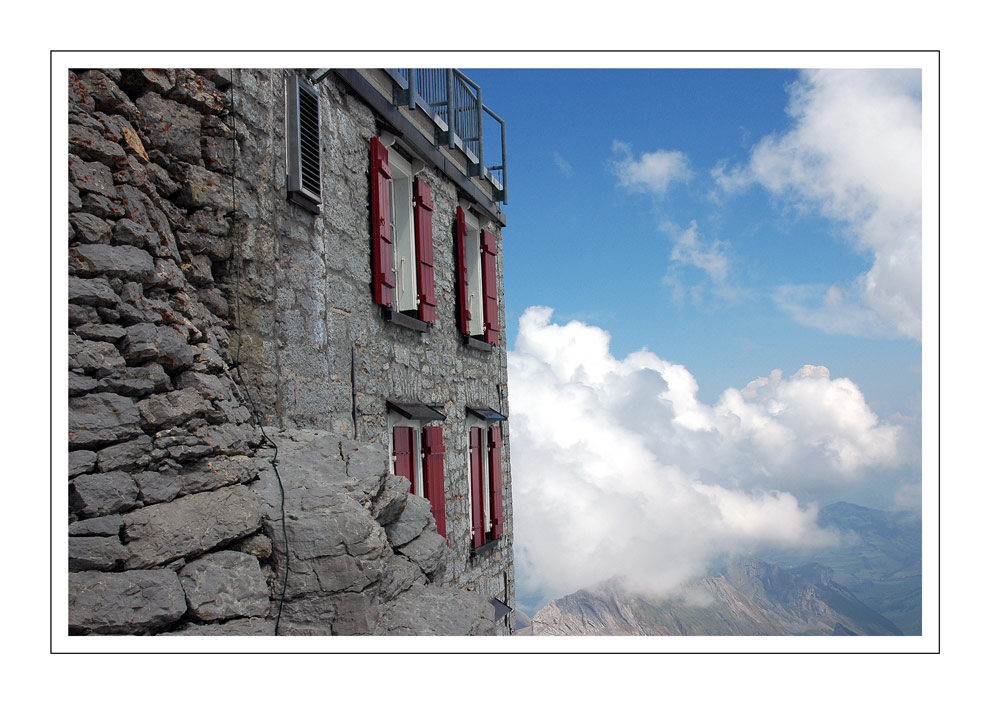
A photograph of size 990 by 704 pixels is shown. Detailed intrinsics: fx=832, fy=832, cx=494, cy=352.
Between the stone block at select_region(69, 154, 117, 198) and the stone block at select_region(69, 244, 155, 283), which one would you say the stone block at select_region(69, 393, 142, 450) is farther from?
the stone block at select_region(69, 154, 117, 198)

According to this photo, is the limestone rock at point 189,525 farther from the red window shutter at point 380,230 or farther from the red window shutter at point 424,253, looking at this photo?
the red window shutter at point 424,253

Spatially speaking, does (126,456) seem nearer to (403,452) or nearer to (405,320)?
(403,452)

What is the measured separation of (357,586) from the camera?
13.7 feet

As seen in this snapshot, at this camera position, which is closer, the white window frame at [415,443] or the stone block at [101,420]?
the stone block at [101,420]

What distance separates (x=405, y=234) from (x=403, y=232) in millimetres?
26

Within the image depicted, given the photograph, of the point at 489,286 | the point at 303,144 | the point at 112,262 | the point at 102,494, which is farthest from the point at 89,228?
the point at 489,286

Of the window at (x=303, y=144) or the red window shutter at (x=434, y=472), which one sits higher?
the window at (x=303, y=144)

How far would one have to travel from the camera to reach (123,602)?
3324 mm

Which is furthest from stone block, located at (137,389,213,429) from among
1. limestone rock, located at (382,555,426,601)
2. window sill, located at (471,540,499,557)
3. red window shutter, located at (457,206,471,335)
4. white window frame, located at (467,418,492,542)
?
white window frame, located at (467,418,492,542)

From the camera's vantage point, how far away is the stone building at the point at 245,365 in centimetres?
359

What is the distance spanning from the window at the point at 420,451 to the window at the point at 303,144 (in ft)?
6.29

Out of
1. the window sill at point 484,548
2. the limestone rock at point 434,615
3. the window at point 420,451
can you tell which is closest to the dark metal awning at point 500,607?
the window sill at point 484,548

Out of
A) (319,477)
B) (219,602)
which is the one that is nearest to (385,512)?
(319,477)
